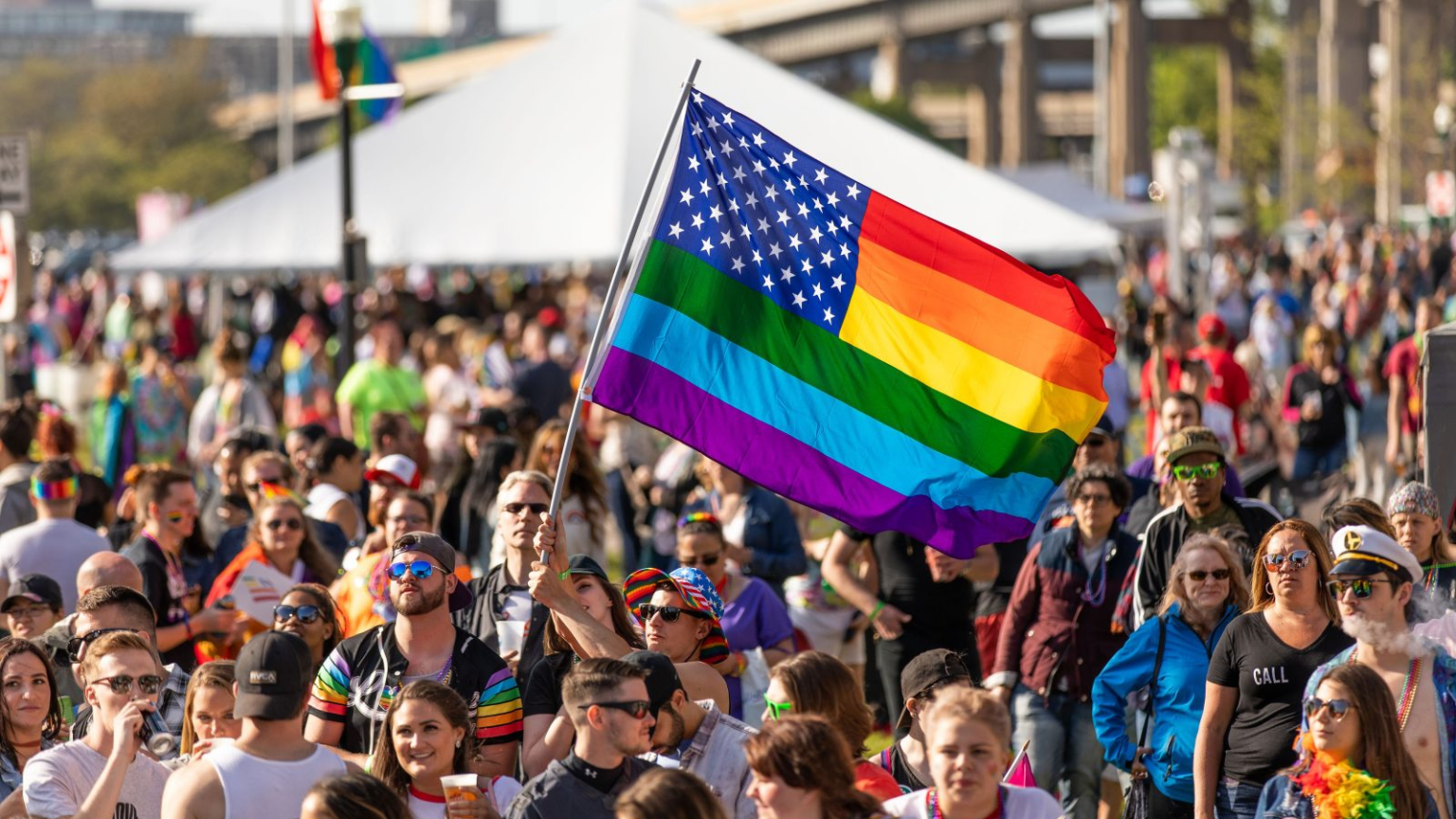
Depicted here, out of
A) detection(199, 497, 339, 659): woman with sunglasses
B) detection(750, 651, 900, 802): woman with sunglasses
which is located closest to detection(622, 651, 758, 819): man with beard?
detection(750, 651, 900, 802): woman with sunglasses

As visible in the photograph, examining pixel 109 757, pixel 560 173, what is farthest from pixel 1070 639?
pixel 560 173

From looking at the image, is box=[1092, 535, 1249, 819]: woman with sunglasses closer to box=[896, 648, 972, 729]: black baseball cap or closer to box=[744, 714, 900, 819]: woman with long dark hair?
box=[896, 648, 972, 729]: black baseball cap

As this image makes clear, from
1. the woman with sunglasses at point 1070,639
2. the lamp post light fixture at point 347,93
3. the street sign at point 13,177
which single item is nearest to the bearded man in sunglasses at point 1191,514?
the woman with sunglasses at point 1070,639

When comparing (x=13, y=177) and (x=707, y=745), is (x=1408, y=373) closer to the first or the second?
(x=13, y=177)

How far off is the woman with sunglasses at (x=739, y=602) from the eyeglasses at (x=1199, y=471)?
1630 millimetres

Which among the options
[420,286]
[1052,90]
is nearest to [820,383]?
[420,286]

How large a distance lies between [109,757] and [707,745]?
1646 millimetres

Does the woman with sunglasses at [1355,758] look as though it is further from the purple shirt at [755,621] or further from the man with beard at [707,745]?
the purple shirt at [755,621]

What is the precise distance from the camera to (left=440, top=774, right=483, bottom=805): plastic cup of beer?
554 centimetres

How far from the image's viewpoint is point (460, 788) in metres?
5.54

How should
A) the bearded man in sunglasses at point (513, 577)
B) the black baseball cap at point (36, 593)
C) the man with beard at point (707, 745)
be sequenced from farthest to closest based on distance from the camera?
the black baseball cap at point (36, 593), the bearded man in sunglasses at point (513, 577), the man with beard at point (707, 745)

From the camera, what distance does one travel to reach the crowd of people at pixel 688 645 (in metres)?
5.48

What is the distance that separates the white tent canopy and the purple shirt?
10.0 meters

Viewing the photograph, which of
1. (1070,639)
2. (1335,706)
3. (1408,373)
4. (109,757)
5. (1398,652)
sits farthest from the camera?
(1408,373)
